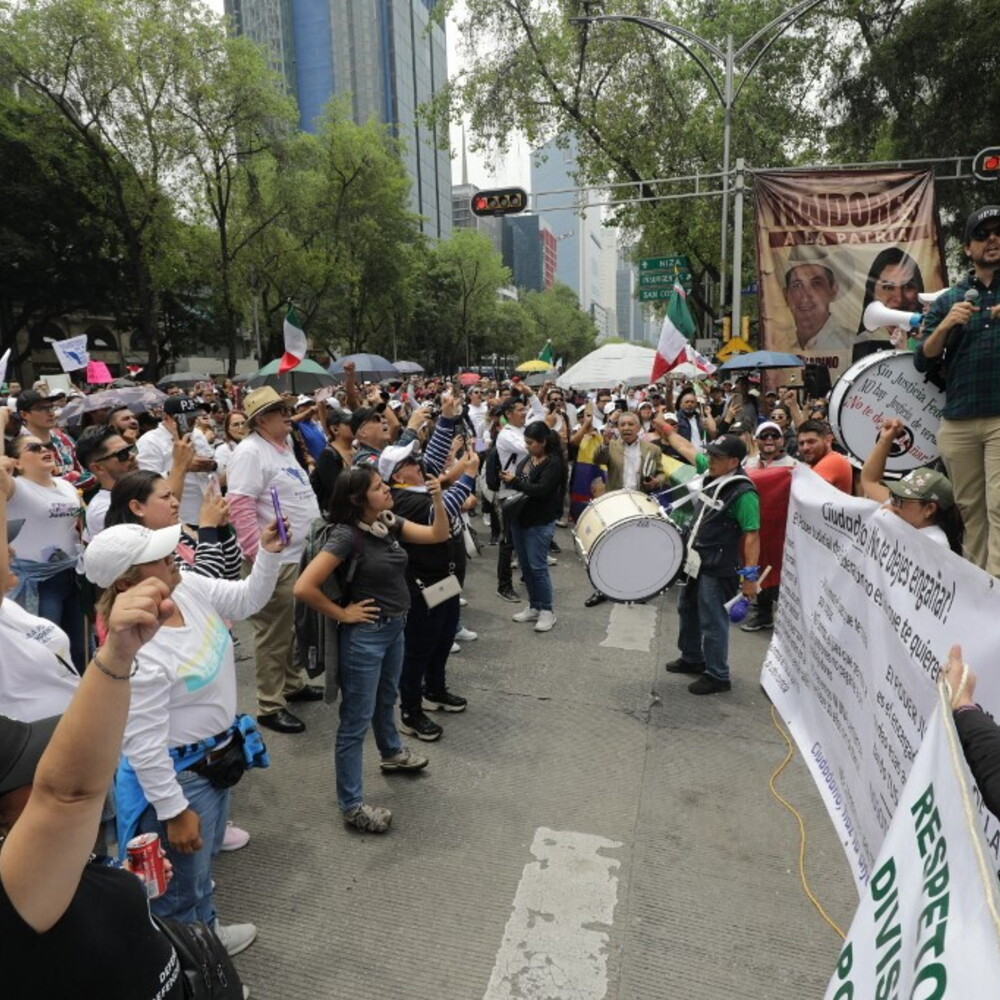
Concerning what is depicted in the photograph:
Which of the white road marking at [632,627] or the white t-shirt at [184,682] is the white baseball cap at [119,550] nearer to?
the white t-shirt at [184,682]

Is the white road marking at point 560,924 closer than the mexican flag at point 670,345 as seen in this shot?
Yes

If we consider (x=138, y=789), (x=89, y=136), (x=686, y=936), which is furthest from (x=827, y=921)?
(x=89, y=136)

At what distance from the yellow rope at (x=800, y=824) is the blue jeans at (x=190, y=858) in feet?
7.91

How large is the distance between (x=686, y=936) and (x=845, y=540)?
1.73 meters

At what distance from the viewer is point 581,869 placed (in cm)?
340

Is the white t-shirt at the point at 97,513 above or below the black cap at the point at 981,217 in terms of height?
below

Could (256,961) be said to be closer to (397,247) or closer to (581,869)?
(581,869)

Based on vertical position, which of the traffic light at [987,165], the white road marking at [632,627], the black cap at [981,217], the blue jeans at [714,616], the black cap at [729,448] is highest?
the traffic light at [987,165]

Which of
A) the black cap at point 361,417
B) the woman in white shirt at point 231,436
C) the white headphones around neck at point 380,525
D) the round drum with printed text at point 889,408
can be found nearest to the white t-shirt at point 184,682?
the white headphones around neck at point 380,525

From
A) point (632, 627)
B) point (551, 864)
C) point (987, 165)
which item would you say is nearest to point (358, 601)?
point (551, 864)

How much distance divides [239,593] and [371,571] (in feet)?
2.71

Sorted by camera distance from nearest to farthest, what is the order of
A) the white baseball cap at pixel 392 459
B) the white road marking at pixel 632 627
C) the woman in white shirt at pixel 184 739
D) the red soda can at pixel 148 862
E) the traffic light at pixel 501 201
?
the red soda can at pixel 148 862 < the woman in white shirt at pixel 184 739 < the white baseball cap at pixel 392 459 < the white road marking at pixel 632 627 < the traffic light at pixel 501 201

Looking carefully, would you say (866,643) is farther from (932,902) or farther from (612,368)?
(612,368)

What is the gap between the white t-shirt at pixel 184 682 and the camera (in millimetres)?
2320
